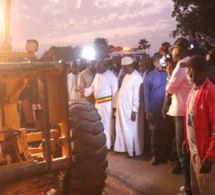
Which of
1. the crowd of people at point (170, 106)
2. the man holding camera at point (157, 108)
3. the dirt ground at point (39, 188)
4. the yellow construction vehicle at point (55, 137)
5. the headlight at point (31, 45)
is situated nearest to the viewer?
the yellow construction vehicle at point (55, 137)

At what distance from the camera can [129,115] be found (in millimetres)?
7445

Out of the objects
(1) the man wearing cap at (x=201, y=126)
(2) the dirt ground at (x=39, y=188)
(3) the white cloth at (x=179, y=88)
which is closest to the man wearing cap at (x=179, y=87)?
(3) the white cloth at (x=179, y=88)

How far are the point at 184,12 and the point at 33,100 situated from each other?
27.4m

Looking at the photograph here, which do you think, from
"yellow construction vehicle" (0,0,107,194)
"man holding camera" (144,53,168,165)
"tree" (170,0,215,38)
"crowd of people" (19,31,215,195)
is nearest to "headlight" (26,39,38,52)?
"yellow construction vehicle" (0,0,107,194)

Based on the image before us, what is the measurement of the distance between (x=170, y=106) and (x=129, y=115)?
2.01 metres

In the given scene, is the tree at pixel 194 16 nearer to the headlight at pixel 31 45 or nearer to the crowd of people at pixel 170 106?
the crowd of people at pixel 170 106

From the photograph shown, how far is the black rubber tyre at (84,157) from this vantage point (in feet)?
12.8

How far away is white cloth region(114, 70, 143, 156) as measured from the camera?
7320mm

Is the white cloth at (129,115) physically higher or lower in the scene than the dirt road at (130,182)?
higher

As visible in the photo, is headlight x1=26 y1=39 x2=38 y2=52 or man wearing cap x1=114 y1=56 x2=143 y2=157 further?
man wearing cap x1=114 y1=56 x2=143 y2=157

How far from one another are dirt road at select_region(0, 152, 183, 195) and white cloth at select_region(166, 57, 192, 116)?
3.87 ft

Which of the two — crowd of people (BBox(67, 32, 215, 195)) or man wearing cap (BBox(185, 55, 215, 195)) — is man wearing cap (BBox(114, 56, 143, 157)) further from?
man wearing cap (BBox(185, 55, 215, 195))

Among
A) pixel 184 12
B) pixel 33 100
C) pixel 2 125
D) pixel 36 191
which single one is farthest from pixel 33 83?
pixel 184 12

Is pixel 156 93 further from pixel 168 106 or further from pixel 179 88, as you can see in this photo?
pixel 179 88
